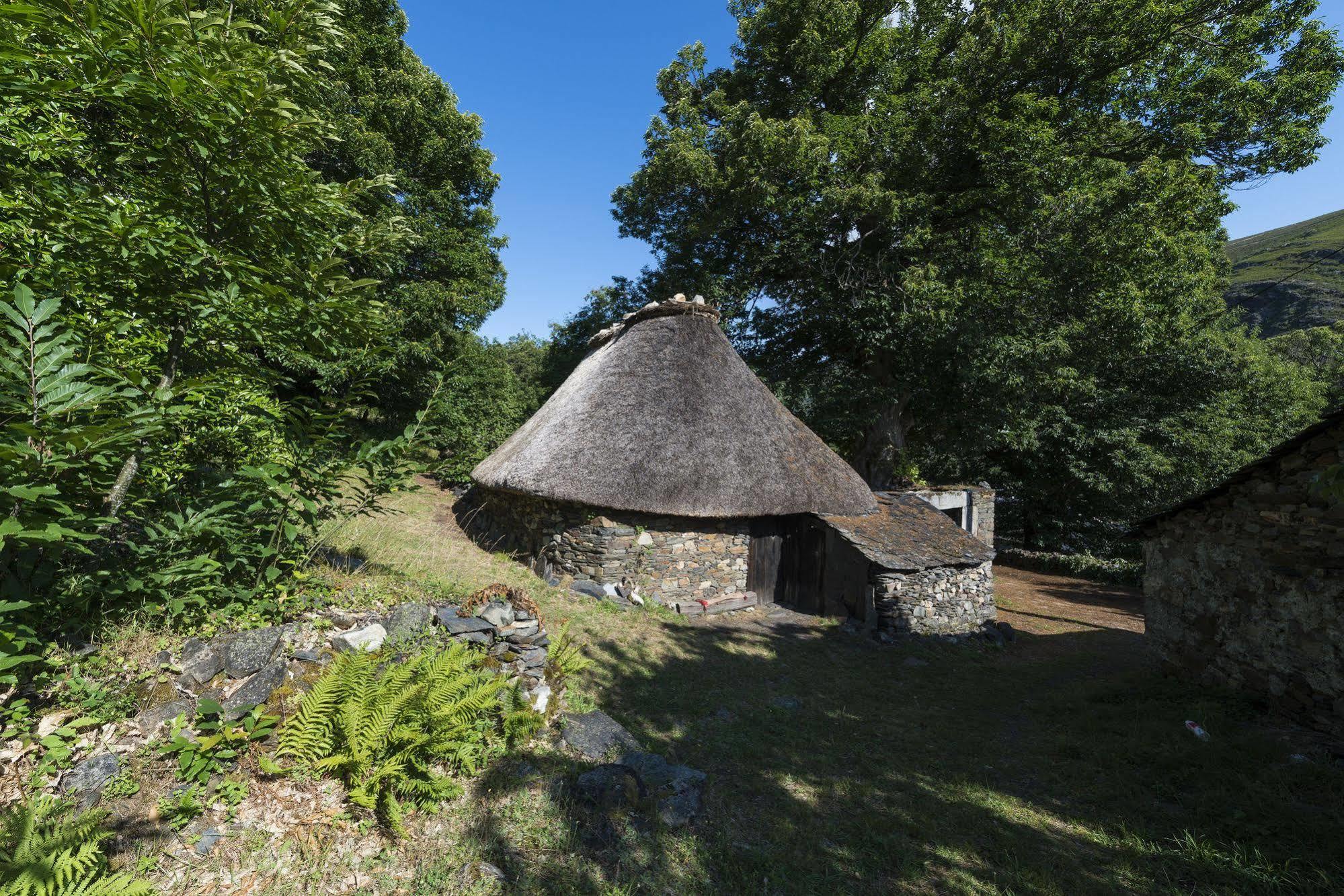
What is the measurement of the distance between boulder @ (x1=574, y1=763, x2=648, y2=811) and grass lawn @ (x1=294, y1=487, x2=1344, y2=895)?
14 cm

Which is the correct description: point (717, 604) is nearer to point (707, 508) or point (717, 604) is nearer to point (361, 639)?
point (707, 508)

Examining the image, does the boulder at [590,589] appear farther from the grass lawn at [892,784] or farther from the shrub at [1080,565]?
the shrub at [1080,565]

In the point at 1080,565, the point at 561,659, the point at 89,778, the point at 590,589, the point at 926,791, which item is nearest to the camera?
the point at 89,778

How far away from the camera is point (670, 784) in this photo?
378 cm

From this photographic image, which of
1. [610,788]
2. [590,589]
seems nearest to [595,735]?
[610,788]

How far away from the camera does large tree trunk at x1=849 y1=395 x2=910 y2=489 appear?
1543cm

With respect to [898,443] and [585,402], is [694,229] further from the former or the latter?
[898,443]

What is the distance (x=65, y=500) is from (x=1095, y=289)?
16.7 metres

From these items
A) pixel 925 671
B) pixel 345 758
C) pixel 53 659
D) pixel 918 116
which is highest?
pixel 918 116

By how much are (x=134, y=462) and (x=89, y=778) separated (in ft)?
5.21

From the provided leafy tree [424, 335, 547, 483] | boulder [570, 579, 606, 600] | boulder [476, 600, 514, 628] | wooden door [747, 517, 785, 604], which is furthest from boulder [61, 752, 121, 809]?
leafy tree [424, 335, 547, 483]

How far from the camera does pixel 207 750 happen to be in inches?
110

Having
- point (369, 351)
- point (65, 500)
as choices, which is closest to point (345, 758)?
point (65, 500)

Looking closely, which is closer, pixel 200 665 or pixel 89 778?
pixel 89 778
